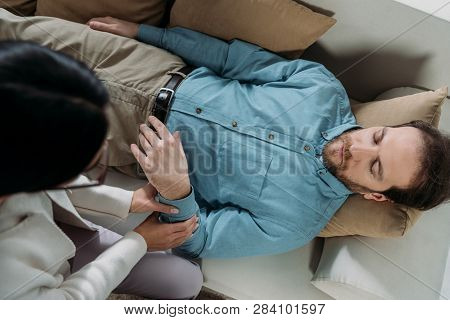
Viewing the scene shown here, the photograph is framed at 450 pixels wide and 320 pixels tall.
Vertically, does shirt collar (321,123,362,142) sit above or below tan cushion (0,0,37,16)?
below

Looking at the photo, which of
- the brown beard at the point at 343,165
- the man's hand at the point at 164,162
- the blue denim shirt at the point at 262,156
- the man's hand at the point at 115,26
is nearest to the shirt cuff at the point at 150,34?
the man's hand at the point at 115,26

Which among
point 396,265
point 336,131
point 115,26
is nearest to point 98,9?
point 115,26

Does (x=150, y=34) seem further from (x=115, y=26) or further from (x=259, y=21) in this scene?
(x=259, y=21)

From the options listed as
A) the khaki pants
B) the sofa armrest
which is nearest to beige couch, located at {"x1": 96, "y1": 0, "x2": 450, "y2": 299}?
the sofa armrest

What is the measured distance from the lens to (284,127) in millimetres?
887

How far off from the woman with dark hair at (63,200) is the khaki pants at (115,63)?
0.42 feet

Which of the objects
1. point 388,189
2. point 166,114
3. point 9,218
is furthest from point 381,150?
point 9,218

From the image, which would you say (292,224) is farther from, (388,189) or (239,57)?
(239,57)

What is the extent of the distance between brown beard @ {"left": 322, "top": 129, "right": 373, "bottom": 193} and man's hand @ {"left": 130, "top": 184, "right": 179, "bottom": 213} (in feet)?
1.14

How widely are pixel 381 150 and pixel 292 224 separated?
0.77 feet

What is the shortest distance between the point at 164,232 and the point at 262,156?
265 millimetres

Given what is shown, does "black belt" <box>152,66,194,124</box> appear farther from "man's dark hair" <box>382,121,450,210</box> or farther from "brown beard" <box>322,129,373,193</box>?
"man's dark hair" <box>382,121,450,210</box>

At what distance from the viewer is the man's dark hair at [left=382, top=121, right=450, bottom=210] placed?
2.60ft
